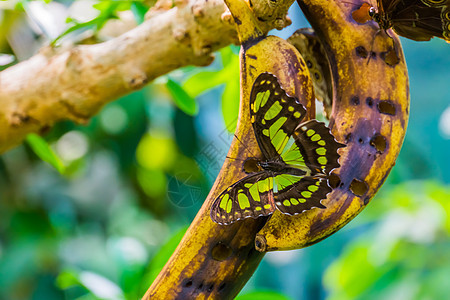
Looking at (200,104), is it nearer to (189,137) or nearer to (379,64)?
(189,137)

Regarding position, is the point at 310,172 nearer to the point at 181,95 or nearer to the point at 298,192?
the point at 298,192

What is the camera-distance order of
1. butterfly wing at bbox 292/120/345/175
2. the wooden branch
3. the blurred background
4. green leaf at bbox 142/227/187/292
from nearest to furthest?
butterfly wing at bbox 292/120/345/175, the wooden branch, green leaf at bbox 142/227/187/292, the blurred background

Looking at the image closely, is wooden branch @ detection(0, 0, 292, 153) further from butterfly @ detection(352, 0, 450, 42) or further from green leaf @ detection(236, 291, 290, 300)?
green leaf @ detection(236, 291, 290, 300)

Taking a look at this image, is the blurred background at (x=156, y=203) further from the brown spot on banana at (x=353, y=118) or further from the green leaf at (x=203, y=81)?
the brown spot on banana at (x=353, y=118)

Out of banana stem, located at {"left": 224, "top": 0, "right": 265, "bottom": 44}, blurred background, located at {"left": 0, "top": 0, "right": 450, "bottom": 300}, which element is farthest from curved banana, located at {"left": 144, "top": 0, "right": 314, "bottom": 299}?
blurred background, located at {"left": 0, "top": 0, "right": 450, "bottom": 300}

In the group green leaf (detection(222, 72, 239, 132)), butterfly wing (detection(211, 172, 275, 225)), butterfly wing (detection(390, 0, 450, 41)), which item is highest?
butterfly wing (detection(390, 0, 450, 41))

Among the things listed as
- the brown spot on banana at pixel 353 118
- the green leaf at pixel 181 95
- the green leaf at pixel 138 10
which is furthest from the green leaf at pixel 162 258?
the brown spot on banana at pixel 353 118

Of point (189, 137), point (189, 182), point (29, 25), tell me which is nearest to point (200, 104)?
point (189, 137)
